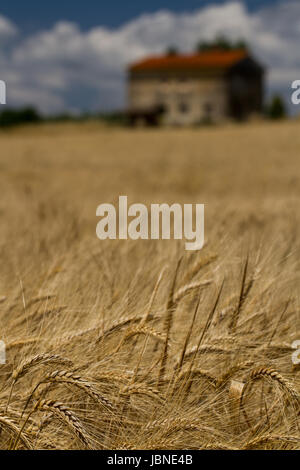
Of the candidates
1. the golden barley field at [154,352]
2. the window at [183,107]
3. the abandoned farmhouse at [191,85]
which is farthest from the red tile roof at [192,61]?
the golden barley field at [154,352]

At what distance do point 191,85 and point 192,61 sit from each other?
5.87 feet

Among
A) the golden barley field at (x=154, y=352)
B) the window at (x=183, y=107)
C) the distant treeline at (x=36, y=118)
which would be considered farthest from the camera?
the window at (x=183, y=107)

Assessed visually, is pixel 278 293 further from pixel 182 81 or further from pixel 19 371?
pixel 182 81

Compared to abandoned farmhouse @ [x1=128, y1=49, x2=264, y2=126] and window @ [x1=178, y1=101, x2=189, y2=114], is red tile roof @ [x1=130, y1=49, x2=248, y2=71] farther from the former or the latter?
window @ [x1=178, y1=101, x2=189, y2=114]

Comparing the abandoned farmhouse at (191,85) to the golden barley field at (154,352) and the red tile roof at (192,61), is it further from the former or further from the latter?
the golden barley field at (154,352)

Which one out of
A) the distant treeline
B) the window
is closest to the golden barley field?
the distant treeline

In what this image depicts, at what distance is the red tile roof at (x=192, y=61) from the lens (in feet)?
111

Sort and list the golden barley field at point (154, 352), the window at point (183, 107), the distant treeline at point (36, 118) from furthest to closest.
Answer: the window at point (183, 107), the distant treeline at point (36, 118), the golden barley field at point (154, 352)

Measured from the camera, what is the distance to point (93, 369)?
1.52 meters

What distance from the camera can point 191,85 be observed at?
35.6m

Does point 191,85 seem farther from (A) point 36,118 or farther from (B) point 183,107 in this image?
(A) point 36,118

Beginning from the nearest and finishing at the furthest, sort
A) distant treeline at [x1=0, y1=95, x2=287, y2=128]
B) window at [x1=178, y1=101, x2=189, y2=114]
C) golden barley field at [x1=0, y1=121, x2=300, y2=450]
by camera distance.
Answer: golden barley field at [x1=0, y1=121, x2=300, y2=450] < distant treeline at [x1=0, y1=95, x2=287, y2=128] < window at [x1=178, y1=101, x2=189, y2=114]

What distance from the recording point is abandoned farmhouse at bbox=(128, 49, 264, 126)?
112 ft

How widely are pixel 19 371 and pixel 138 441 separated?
340 millimetres
